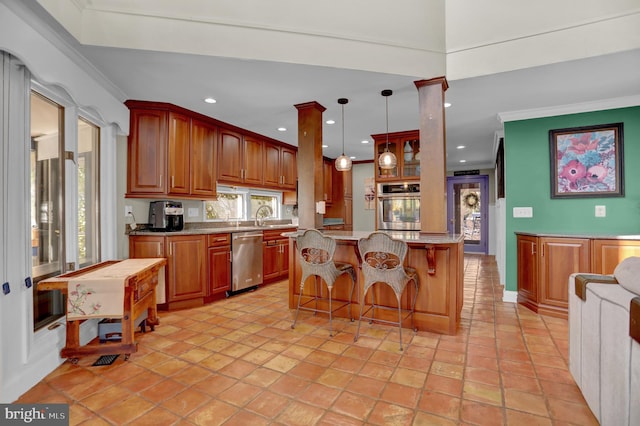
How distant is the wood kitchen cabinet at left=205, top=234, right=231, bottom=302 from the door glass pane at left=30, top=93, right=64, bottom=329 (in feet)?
4.82

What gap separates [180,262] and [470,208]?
7236 mm

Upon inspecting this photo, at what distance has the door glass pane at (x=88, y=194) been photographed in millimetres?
2893

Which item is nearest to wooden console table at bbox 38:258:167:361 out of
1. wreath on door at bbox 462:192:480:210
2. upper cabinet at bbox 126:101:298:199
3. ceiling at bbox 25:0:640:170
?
upper cabinet at bbox 126:101:298:199

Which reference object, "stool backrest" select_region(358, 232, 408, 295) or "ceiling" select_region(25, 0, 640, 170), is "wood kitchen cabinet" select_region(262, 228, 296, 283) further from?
"stool backrest" select_region(358, 232, 408, 295)

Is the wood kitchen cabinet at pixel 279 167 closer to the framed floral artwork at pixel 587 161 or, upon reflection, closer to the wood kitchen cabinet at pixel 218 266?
the wood kitchen cabinet at pixel 218 266

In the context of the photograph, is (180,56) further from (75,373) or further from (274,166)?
(274,166)

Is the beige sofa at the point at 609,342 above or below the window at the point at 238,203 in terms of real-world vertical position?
below

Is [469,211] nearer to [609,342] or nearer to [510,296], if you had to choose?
[510,296]

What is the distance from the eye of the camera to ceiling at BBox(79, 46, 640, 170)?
2643 millimetres

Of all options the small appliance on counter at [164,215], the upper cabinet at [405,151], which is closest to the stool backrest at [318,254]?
the small appliance on counter at [164,215]

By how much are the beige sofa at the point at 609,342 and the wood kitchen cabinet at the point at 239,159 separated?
3993 mm

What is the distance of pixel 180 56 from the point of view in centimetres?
253

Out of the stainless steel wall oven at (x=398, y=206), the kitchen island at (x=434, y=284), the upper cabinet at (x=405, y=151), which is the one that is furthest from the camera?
the stainless steel wall oven at (x=398, y=206)

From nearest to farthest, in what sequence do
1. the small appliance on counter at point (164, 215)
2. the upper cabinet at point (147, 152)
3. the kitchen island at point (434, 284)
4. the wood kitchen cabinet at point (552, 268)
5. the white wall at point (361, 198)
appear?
the kitchen island at point (434, 284)
the wood kitchen cabinet at point (552, 268)
the upper cabinet at point (147, 152)
the small appliance on counter at point (164, 215)
the white wall at point (361, 198)
